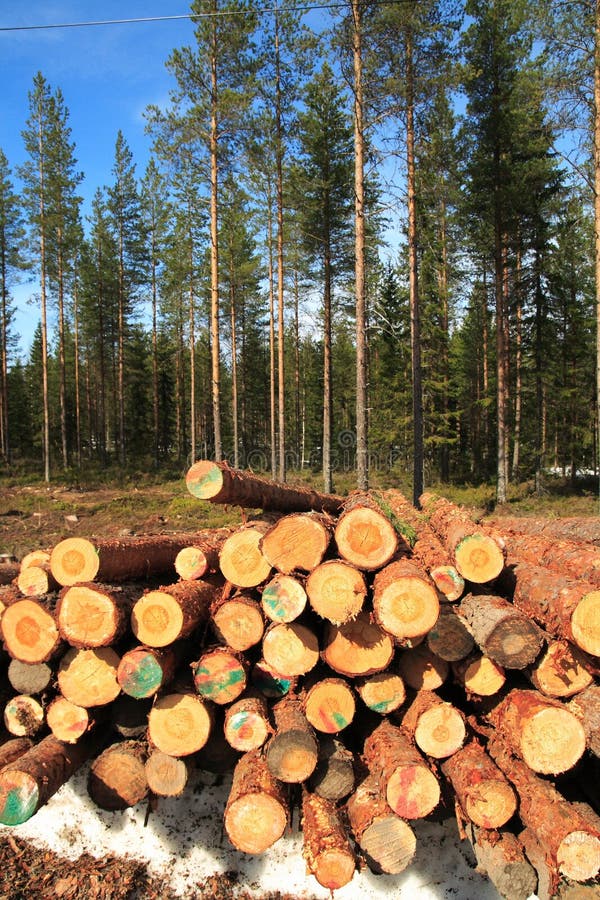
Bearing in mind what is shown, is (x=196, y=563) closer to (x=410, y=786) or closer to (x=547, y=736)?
(x=410, y=786)

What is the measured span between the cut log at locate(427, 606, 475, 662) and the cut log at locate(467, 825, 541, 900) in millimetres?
1071

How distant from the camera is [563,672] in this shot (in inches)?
133

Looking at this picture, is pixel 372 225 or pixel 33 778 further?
pixel 372 225

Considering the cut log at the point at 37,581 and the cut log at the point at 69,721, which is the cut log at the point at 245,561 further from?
the cut log at the point at 37,581

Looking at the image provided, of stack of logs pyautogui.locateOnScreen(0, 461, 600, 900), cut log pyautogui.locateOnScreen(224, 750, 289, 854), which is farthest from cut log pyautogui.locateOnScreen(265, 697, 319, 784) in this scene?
cut log pyautogui.locateOnScreen(224, 750, 289, 854)

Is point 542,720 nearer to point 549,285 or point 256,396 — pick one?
point 549,285

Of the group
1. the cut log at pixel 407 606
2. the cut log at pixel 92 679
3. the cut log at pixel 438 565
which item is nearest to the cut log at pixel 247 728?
the cut log at pixel 92 679

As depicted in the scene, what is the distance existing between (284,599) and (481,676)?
1.55m

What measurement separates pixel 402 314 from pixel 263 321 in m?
12.4

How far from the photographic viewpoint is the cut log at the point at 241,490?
4625 mm

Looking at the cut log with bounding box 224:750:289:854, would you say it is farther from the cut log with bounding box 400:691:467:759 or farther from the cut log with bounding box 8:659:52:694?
the cut log with bounding box 8:659:52:694


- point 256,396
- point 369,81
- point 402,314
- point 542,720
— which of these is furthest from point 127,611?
point 256,396

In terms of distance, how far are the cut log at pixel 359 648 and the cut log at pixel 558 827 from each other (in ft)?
3.73

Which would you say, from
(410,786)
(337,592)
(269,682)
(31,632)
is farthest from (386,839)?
(31,632)
